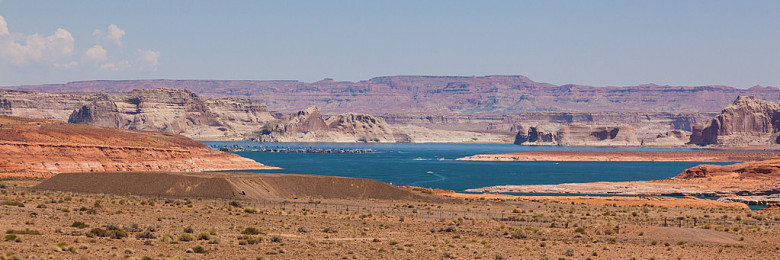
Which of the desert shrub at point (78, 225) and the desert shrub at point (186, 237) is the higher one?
the desert shrub at point (186, 237)

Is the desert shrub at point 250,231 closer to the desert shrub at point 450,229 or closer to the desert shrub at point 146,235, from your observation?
the desert shrub at point 146,235

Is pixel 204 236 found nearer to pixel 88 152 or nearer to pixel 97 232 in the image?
pixel 97 232

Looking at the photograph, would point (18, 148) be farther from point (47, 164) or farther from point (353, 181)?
point (353, 181)

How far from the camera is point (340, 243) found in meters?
42.5

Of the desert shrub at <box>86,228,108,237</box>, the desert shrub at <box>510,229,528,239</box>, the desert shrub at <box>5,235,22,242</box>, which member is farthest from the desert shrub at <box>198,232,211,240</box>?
the desert shrub at <box>510,229,528,239</box>

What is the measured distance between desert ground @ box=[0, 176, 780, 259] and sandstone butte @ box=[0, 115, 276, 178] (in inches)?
1336

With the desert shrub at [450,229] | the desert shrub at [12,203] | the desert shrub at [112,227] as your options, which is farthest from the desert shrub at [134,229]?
the desert shrub at [450,229]

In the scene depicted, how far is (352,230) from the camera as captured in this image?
49.4 m

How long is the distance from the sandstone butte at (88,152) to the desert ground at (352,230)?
33.9m

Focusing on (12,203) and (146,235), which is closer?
(146,235)

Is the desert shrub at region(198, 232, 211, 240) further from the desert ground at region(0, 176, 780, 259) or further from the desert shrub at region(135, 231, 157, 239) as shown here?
the desert shrub at region(135, 231, 157, 239)

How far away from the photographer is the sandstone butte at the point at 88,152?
10588 centimetres

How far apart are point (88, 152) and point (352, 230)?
76.6 m

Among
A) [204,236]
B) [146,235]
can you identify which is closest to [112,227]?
[146,235]
